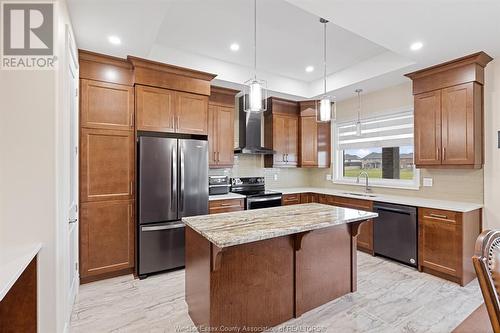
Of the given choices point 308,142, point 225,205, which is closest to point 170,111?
point 225,205

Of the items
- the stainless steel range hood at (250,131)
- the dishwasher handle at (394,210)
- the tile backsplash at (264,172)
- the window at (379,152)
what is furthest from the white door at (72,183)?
the window at (379,152)

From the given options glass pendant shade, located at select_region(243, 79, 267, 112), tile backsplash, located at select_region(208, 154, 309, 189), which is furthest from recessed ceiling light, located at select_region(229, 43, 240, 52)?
tile backsplash, located at select_region(208, 154, 309, 189)

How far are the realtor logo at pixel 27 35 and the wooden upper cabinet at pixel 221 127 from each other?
8.35ft

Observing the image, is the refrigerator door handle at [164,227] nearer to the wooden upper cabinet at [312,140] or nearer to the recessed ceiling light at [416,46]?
the wooden upper cabinet at [312,140]

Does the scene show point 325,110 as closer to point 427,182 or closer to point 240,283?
point 240,283

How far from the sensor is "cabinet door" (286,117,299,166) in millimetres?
5047

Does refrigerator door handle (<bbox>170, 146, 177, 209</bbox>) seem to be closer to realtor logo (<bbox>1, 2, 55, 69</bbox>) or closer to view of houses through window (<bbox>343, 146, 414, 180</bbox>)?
realtor logo (<bbox>1, 2, 55, 69</bbox>)

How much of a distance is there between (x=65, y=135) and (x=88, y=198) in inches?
50.0

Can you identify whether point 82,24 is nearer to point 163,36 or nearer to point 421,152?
point 163,36

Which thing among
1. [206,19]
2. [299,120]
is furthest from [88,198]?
[299,120]

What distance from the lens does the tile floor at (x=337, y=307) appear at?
2.21 meters

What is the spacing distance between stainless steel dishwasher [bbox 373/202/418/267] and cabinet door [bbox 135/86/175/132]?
317 centimetres

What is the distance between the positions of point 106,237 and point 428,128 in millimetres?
4368

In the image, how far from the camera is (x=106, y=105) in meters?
3.09
